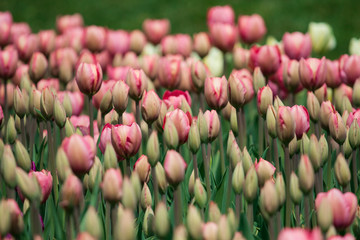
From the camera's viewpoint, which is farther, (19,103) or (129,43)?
(129,43)

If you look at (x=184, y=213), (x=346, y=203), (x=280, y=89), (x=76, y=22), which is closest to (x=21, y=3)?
(x=76, y=22)

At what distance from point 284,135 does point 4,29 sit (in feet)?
7.60

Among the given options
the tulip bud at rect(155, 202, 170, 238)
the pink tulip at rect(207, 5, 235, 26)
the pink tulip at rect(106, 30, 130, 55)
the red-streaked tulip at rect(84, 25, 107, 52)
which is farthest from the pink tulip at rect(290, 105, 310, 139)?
the pink tulip at rect(207, 5, 235, 26)

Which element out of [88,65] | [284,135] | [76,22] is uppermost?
[76,22]

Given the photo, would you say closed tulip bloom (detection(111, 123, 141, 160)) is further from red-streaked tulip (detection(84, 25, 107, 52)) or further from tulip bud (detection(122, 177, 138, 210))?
red-streaked tulip (detection(84, 25, 107, 52))

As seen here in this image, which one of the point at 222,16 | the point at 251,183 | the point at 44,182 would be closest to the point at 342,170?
the point at 251,183

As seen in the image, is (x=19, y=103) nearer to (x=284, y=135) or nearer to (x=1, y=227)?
(x=1, y=227)

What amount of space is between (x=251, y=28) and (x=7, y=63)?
147 centimetres

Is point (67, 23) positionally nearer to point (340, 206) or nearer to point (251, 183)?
point (251, 183)

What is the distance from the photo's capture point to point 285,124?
1846mm

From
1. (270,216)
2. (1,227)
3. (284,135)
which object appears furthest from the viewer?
(284,135)

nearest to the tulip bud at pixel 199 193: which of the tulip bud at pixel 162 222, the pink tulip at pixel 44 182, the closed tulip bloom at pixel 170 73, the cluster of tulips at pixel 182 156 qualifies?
the cluster of tulips at pixel 182 156

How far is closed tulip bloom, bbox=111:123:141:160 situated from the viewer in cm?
188

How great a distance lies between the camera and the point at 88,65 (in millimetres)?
2213
